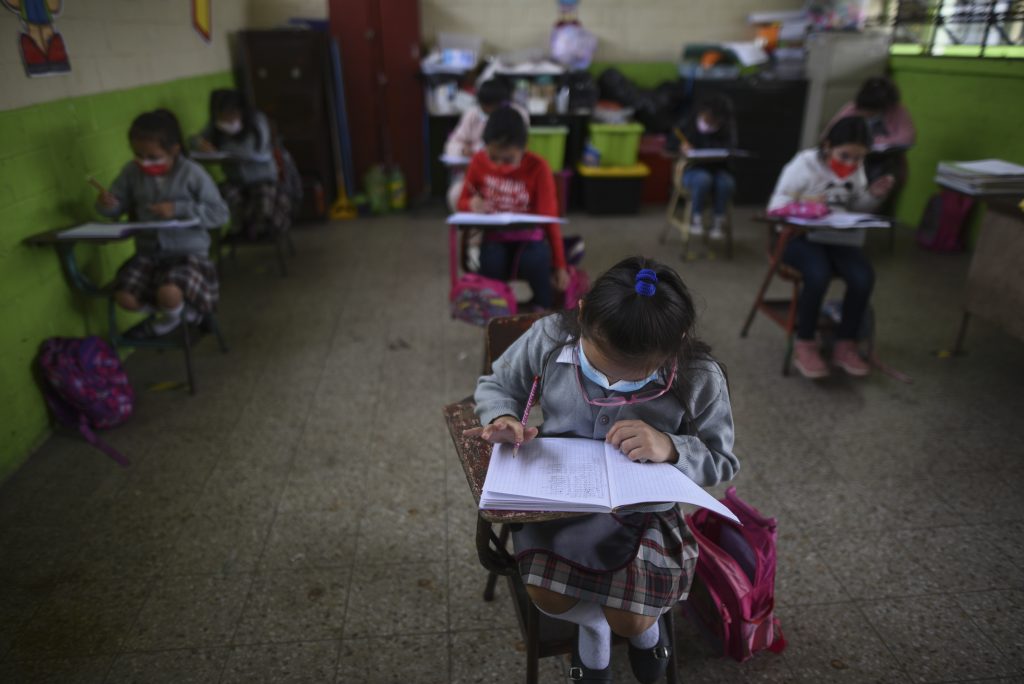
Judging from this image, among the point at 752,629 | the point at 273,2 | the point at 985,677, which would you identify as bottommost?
the point at 985,677

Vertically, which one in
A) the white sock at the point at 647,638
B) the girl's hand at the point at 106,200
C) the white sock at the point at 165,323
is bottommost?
the white sock at the point at 647,638

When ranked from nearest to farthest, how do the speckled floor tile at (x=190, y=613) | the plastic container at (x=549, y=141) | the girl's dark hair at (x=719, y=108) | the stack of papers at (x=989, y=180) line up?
the speckled floor tile at (x=190, y=613)
the stack of papers at (x=989, y=180)
the girl's dark hair at (x=719, y=108)
the plastic container at (x=549, y=141)

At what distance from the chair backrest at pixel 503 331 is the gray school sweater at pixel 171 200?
1938mm

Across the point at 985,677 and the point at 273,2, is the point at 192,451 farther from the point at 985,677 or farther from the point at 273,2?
the point at 273,2

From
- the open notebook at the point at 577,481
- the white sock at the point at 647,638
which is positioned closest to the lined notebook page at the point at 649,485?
the open notebook at the point at 577,481

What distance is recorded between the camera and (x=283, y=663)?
1.68 metres

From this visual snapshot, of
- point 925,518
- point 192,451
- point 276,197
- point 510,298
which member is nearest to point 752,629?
point 925,518

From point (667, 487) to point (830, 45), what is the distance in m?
5.37

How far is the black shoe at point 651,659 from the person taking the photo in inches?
57.0

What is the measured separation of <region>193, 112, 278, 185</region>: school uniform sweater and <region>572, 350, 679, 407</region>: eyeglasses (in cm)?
368

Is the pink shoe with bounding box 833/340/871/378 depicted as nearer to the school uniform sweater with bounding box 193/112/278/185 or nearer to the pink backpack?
the pink backpack

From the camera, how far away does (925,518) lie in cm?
217

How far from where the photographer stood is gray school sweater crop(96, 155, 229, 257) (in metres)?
2.98

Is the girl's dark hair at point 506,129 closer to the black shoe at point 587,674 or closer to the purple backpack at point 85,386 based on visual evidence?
the purple backpack at point 85,386
